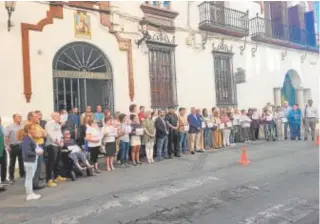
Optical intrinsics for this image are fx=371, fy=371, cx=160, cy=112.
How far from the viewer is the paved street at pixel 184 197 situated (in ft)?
18.3

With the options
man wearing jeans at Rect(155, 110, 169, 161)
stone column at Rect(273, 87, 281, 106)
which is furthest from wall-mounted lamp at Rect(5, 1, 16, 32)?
stone column at Rect(273, 87, 281, 106)

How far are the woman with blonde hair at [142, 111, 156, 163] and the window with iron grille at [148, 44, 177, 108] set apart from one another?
273 cm

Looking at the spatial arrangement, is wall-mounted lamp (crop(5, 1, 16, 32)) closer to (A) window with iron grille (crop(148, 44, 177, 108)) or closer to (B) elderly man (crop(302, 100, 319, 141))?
(A) window with iron grille (crop(148, 44, 177, 108))

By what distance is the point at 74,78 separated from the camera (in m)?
11.7

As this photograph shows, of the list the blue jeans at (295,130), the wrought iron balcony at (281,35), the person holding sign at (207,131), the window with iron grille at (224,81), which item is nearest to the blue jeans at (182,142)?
the person holding sign at (207,131)

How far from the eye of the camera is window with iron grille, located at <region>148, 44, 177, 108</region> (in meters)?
13.6

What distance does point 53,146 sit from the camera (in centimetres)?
837

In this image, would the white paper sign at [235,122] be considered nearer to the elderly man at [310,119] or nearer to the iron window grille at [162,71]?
the iron window grille at [162,71]

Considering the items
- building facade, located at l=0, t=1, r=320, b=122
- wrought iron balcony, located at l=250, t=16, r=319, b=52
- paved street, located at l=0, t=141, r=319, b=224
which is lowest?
paved street, located at l=0, t=141, r=319, b=224

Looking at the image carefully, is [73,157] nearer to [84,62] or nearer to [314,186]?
[84,62]

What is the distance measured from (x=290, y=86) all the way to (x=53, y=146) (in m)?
16.0

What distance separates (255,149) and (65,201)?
8134mm

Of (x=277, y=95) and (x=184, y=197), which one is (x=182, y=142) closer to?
(x=184, y=197)

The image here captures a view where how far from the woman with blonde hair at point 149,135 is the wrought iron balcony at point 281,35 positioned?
910cm
